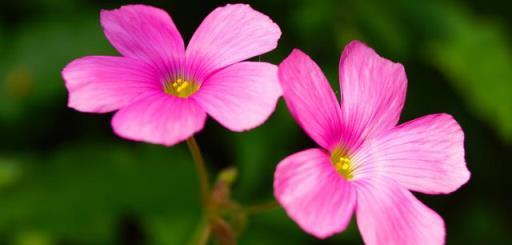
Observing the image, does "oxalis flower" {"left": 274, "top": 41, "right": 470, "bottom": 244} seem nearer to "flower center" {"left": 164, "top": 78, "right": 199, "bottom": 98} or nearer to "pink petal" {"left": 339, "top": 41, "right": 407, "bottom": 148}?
"pink petal" {"left": 339, "top": 41, "right": 407, "bottom": 148}

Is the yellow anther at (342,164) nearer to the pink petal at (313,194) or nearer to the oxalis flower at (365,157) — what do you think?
the oxalis flower at (365,157)

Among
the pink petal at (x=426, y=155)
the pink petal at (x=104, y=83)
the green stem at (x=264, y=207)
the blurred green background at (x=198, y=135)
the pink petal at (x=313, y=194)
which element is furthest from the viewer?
the blurred green background at (x=198, y=135)

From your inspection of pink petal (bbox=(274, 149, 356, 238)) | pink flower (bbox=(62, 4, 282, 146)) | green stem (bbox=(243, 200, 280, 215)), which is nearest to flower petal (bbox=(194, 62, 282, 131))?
pink flower (bbox=(62, 4, 282, 146))

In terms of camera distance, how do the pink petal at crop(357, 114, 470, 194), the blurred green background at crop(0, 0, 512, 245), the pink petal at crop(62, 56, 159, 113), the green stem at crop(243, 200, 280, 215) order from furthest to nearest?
the blurred green background at crop(0, 0, 512, 245)
the green stem at crop(243, 200, 280, 215)
the pink petal at crop(357, 114, 470, 194)
the pink petal at crop(62, 56, 159, 113)

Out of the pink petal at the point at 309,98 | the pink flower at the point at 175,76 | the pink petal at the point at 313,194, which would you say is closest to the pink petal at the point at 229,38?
the pink flower at the point at 175,76

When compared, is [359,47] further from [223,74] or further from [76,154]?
[76,154]
